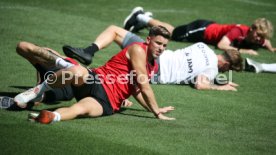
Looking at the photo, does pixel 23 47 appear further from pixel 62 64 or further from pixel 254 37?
pixel 254 37

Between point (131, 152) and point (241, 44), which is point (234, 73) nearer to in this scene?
point (241, 44)

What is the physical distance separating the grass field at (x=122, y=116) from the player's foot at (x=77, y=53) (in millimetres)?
741

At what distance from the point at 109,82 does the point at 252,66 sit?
4231 millimetres

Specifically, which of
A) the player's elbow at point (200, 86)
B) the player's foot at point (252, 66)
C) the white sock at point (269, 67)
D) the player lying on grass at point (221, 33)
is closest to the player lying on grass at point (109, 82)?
the player's elbow at point (200, 86)

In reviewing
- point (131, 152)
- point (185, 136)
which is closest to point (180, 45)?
point (185, 136)

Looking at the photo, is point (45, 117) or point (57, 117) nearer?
point (45, 117)

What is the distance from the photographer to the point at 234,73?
11.5 meters

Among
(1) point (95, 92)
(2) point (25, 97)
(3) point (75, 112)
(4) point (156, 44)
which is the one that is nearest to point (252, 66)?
(4) point (156, 44)

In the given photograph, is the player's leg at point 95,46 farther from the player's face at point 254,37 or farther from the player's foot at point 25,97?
the player's face at point 254,37

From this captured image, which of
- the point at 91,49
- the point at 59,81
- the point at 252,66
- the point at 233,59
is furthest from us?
the point at 252,66

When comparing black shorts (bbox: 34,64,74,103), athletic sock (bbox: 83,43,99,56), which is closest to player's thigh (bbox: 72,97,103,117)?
black shorts (bbox: 34,64,74,103)

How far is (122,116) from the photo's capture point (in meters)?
8.30

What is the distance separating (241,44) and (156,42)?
18.0ft

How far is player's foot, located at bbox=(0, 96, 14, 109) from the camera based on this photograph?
26.1 ft
